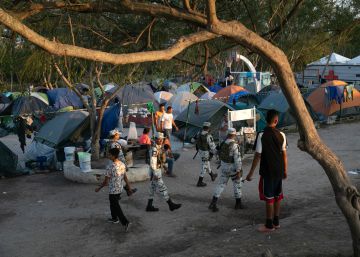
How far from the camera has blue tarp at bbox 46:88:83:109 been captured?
2627 centimetres

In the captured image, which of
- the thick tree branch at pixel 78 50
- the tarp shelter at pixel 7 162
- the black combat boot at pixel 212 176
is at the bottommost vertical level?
the black combat boot at pixel 212 176

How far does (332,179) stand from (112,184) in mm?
4046

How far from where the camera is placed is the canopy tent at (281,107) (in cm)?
1975

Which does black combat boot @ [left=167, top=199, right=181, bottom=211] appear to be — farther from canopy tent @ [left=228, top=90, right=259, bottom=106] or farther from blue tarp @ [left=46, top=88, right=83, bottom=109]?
blue tarp @ [left=46, top=88, right=83, bottom=109]

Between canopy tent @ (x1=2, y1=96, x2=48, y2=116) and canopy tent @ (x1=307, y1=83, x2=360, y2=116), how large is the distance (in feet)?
41.6

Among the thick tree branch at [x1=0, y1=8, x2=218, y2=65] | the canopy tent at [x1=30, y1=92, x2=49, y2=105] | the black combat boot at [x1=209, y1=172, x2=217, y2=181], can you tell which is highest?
the canopy tent at [x1=30, y1=92, x2=49, y2=105]

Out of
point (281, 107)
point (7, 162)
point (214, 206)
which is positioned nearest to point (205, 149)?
point (214, 206)

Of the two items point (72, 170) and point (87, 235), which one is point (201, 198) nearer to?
point (87, 235)

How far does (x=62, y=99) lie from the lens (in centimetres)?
2647

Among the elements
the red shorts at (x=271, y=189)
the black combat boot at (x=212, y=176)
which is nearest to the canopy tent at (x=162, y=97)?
the black combat boot at (x=212, y=176)

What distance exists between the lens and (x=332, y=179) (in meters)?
5.86

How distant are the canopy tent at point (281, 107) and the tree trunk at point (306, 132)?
13.9 metres

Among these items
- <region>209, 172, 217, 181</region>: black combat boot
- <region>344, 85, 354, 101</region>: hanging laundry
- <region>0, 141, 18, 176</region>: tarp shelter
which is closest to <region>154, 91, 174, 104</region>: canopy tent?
<region>344, 85, 354, 101</region>: hanging laundry

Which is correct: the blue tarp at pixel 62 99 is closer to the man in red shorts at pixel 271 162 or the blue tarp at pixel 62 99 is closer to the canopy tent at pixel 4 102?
the canopy tent at pixel 4 102
